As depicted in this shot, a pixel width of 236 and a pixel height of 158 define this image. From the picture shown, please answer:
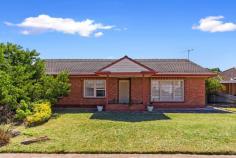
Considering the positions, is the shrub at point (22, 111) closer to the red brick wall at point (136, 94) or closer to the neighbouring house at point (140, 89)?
the neighbouring house at point (140, 89)

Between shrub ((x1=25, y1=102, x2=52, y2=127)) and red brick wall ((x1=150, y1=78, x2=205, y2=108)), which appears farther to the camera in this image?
red brick wall ((x1=150, y1=78, x2=205, y2=108))

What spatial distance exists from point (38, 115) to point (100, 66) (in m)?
11.8

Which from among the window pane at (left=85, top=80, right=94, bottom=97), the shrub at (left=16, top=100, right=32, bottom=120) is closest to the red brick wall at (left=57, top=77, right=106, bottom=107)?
the window pane at (left=85, top=80, right=94, bottom=97)

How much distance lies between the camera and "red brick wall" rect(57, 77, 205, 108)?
27859 mm

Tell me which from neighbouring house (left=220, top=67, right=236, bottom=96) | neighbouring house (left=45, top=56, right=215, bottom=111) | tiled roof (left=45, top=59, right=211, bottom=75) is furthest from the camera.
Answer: neighbouring house (left=220, top=67, right=236, bottom=96)

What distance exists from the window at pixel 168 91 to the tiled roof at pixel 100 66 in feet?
3.00

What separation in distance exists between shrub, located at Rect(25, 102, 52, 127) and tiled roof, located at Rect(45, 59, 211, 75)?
752 cm

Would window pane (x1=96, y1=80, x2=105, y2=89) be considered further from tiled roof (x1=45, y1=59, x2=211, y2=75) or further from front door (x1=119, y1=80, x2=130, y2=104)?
front door (x1=119, y1=80, x2=130, y2=104)

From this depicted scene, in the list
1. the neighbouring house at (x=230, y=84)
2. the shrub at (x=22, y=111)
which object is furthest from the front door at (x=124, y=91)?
the neighbouring house at (x=230, y=84)

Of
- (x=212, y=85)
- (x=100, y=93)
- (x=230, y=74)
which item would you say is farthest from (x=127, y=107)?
(x=230, y=74)

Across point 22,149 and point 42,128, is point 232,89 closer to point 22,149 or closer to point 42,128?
point 42,128

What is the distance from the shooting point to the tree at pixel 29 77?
19.9 meters

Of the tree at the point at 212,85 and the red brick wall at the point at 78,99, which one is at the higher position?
the tree at the point at 212,85

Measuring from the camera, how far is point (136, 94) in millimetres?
28250
